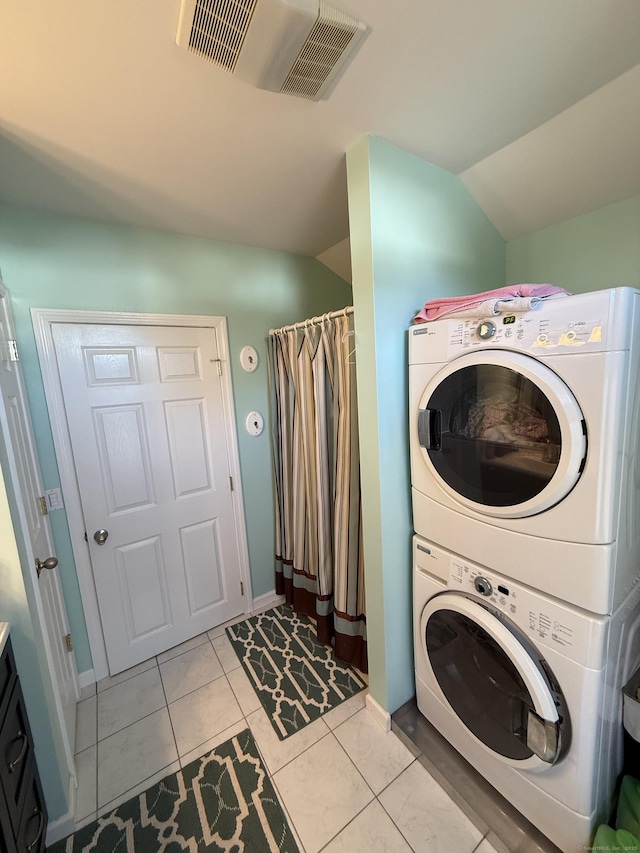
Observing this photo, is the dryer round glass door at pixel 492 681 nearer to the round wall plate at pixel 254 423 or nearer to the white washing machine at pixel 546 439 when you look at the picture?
the white washing machine at pixel 546 439

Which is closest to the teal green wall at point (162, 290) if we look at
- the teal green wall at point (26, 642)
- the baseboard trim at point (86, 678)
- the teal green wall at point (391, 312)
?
the baseboard trim at point (86, 678)

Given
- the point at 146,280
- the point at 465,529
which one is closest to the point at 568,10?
the point at 465,529

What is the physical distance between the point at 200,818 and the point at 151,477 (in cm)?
141

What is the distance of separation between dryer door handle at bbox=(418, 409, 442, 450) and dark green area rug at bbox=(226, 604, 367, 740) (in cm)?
136

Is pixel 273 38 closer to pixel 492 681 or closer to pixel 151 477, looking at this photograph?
pixel 151 477

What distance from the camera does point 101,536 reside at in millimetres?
1688


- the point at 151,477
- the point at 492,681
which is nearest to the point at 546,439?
the point at 492,681

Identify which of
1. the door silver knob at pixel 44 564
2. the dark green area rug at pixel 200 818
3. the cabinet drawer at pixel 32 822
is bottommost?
the dark green area rug at pixel 200 818

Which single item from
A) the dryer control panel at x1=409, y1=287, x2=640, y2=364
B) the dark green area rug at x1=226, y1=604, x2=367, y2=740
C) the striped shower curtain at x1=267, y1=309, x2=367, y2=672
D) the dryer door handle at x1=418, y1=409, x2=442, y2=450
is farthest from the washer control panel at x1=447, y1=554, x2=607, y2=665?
the dark green area rug at x1=226, y1=604, x2=367, y2=740

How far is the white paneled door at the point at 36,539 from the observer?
1.09 meters

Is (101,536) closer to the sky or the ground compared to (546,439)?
closer to the ground

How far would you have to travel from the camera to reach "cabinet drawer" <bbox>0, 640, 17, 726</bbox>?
0.89 meters

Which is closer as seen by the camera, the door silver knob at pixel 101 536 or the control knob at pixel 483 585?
the control knob at pixel 483 585

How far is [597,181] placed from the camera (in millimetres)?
1290
